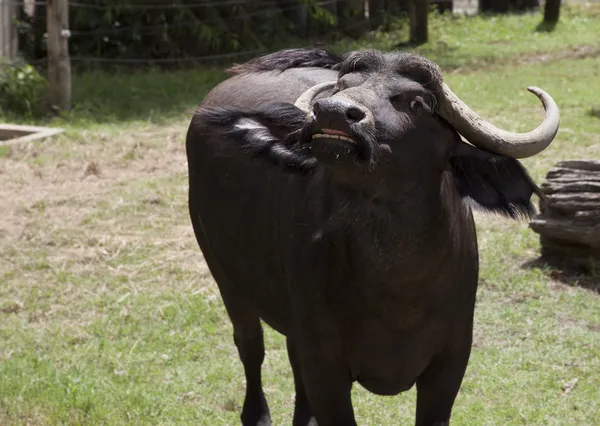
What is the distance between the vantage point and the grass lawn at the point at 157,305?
552 cm

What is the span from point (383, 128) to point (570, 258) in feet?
14.4

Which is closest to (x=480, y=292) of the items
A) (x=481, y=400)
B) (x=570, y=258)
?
(x=570, y=258)

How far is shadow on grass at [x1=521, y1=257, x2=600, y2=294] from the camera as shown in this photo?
7195 mm

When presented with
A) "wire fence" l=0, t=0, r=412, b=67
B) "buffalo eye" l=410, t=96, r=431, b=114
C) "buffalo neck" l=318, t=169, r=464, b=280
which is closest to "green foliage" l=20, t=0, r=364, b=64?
"wire fence" l=0, t=0, r=412, b=67

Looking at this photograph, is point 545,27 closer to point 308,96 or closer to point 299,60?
point 299,60

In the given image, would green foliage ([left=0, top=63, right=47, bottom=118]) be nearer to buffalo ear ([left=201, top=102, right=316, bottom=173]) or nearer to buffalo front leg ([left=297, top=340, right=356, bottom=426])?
buffalo ear ([left=201, top=102, right=316, bottom=173])

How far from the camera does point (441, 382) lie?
402 centimetres

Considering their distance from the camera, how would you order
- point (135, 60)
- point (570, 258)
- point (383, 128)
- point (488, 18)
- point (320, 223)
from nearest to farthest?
point (383, 128) → point (320, 223) → point (570, 258) → point (135, 60) → point (488, 18)

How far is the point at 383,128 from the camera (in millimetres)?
3402

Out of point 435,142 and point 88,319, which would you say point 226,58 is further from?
point 435,142

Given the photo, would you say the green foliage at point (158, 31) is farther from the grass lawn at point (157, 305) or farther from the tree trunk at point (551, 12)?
the tree trunk at point (551, 12)

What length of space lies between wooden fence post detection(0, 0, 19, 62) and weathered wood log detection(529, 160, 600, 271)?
7647 mm

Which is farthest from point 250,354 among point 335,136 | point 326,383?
point 335,136

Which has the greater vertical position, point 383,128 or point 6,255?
point 383,128
